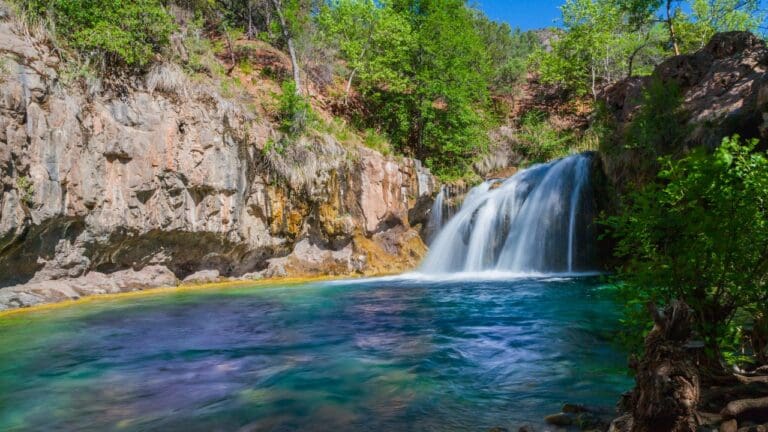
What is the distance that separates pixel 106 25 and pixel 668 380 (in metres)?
15.7

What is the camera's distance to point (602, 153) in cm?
1512

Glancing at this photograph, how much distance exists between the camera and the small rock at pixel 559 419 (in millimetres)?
3197

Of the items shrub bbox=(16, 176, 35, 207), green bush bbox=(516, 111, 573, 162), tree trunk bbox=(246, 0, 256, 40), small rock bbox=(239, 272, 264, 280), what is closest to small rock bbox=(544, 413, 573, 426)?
shrub bbox=(16, 176, 35, 207)

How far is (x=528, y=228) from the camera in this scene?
16.3 m

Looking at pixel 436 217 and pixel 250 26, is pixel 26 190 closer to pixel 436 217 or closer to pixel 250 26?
pixel 436 217

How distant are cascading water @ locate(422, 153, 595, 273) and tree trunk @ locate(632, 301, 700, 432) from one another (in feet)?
43.1

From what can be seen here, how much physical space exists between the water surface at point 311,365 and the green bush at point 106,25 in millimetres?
7642

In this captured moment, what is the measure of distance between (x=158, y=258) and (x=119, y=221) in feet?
6.26

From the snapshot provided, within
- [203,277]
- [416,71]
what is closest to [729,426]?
[203,277]

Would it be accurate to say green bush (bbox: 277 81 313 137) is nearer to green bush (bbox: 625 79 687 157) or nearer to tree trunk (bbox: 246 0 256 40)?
tree trunk (bbox: 246 0 256 40)

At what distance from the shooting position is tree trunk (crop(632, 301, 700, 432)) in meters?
2.29

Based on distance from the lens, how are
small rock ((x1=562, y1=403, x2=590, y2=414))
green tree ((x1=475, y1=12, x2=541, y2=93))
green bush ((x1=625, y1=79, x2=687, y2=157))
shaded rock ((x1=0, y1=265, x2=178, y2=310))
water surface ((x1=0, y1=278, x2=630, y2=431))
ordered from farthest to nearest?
1. green tree ((x1=475, y1=12, x2=541, y2=93))
2. green bush ((x1=625, y1=79, x2=687, y2=157))
3. shaded rock ((x1=0, y1=265, x2=178, y2=310))
4. water surface ((x1=0, y1=278, x2=630, y2=431))
5. small rock ((x1=562, y1=403, x2=590, y2=414))

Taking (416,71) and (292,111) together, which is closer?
(292,111)

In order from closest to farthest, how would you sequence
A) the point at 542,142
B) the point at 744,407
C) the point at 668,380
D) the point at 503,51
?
the point at 668,380 < the point at 744,407 < the point at 542,142 < the point at 503,51
